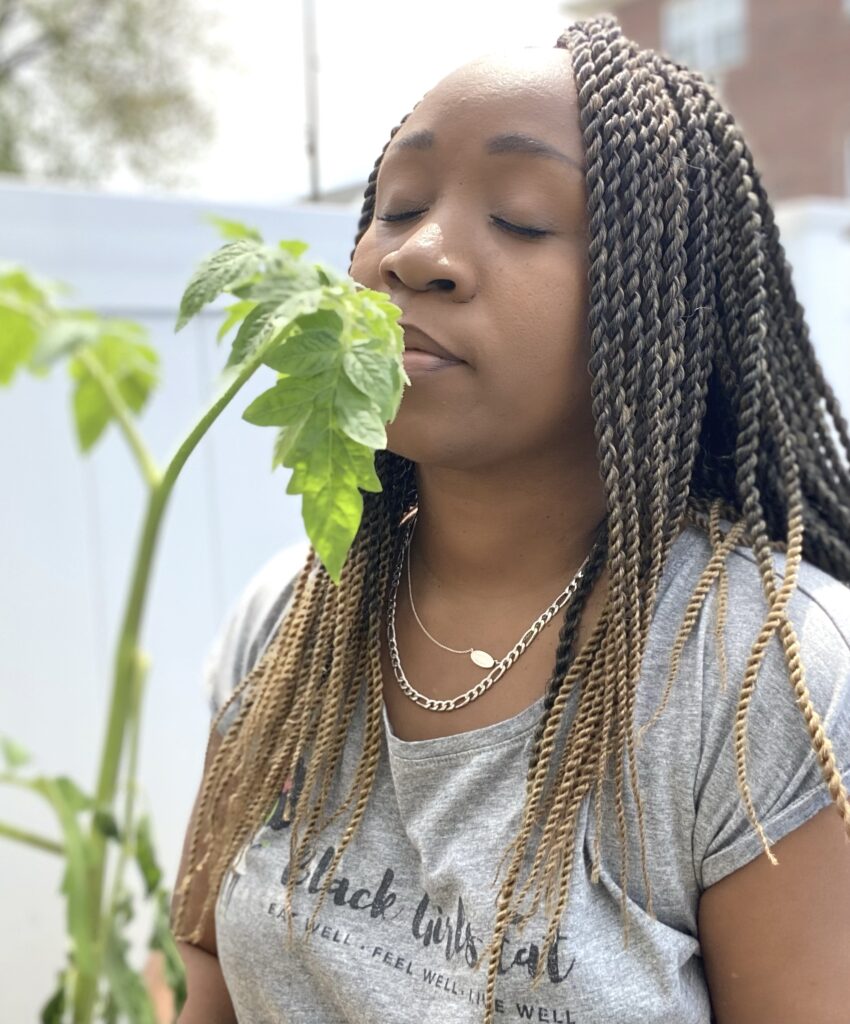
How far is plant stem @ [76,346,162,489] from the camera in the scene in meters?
0.35

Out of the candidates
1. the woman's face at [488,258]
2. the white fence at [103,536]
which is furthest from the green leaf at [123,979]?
the white fence at [103,536]

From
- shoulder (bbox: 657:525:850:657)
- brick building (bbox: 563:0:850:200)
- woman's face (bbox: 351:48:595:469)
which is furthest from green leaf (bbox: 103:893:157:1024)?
brick building (bbox: 563:0:850:200)

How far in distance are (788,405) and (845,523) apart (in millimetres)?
140

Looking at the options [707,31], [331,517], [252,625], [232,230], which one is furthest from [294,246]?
[707,31]

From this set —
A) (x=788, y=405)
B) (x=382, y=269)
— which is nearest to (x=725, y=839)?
(x=788, y=405)

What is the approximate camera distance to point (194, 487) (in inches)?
94.6

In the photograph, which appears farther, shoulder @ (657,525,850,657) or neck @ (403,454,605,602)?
neck @ (403,454,605,602)

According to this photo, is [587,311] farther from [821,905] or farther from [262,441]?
[262,441]

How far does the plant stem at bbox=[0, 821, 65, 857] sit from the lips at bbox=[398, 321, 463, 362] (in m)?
0.68

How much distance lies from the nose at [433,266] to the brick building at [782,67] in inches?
600

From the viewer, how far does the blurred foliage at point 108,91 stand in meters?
12.0

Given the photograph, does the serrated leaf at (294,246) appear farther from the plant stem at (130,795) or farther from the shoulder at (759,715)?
the shoulder at (759,715)

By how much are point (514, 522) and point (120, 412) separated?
0.82 meters

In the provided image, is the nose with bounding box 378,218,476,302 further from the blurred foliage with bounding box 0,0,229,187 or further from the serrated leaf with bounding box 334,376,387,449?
the blurred foliage with bounding box 0,0,229,187
